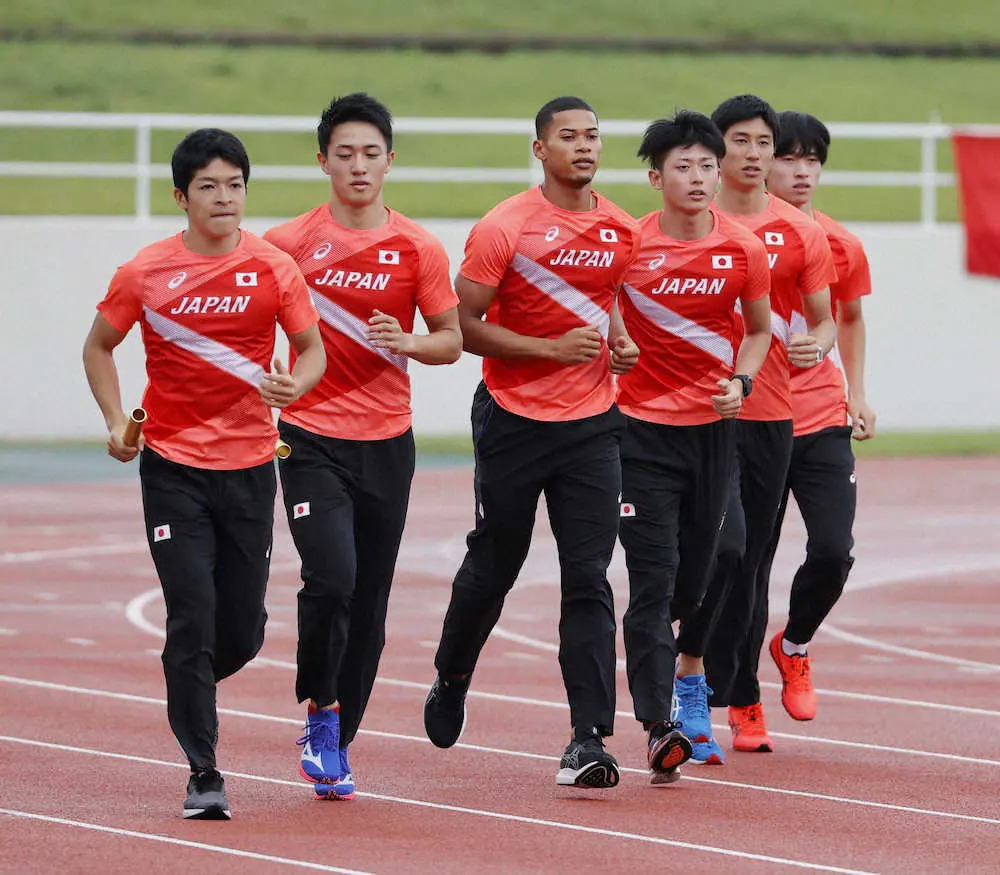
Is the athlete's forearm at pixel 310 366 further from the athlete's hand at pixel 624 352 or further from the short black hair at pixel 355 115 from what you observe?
the athlete's hand at pixel 624 352

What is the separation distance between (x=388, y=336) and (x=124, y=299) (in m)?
0.93

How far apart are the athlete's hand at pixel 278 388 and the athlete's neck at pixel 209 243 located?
1.54 feet

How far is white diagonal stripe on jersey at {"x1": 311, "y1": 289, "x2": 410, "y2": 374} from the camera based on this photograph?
8.78 metres

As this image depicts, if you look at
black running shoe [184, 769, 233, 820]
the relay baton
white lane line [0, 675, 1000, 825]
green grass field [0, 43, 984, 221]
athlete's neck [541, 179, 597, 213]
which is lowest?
white lane line [0, 675, 1000, 825]

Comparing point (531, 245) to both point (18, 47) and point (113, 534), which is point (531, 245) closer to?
point (113, 534)

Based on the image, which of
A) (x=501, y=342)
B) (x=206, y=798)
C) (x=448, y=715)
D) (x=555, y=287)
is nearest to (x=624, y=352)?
(x=555, y=287)

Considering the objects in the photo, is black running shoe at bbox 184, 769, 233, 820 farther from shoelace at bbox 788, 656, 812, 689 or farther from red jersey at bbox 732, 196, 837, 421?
shoelace at bbox 788, 656, 812, 689

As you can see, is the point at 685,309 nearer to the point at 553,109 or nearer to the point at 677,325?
the point at 677,325

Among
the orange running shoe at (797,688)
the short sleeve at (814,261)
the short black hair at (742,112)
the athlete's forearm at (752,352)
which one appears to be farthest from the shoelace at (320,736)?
the short black hair at (742,112)

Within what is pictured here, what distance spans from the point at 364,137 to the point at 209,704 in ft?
6.86

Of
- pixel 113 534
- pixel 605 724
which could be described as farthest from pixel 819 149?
pixel 113 534

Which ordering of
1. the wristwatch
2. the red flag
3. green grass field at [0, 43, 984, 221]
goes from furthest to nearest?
green grass field at [0, 43, 984, 221] → the red flag → the wristwatch

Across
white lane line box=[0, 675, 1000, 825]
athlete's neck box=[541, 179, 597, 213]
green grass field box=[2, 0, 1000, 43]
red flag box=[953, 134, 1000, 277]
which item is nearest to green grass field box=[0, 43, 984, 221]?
green grass field box=[2, 0, 1000, 43]

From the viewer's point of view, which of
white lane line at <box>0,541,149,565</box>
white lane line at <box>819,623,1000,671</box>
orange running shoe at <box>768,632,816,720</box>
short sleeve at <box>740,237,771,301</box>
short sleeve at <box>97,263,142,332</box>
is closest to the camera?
short sleeve at <box>97,263,142,332</box>
